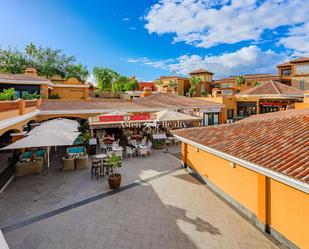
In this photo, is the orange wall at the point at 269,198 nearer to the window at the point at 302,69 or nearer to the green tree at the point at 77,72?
the green tree at the point at 77,72

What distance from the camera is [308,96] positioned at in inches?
957

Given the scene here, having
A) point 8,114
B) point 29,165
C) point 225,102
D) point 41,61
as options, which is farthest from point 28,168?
point 41,61

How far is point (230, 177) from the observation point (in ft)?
30.9

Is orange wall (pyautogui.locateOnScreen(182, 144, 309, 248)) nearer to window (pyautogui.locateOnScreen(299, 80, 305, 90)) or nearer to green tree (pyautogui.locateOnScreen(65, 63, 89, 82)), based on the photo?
green tree (pyautogui.locateOnScreen(65, 63, 89, 82))

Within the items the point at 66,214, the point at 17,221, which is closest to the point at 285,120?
the point at 66,214

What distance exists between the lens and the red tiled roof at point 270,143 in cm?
599

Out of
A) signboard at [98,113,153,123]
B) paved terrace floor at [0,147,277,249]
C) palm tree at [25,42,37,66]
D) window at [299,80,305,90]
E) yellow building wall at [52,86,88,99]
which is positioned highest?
palm tree at [25,42,37,66]

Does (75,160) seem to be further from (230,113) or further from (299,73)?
(299,73)

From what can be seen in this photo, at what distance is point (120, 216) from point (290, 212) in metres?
5.89

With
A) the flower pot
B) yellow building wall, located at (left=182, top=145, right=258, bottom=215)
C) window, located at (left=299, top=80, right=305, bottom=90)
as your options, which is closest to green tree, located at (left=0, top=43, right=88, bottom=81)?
the flower pot

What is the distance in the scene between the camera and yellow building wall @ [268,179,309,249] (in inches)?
232

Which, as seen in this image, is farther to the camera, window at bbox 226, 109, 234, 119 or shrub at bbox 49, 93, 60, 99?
window at bbox 226, 109, 234, 119

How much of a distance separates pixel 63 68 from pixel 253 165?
54040 millimetres

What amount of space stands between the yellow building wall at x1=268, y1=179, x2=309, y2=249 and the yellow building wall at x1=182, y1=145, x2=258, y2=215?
84 centimetres
